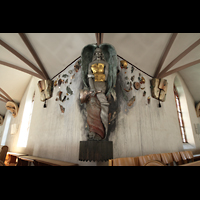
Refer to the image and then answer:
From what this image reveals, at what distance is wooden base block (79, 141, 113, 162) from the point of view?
257 cm

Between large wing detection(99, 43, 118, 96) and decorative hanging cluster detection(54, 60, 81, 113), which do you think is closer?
large wing detection(99, 43, 118, 96)

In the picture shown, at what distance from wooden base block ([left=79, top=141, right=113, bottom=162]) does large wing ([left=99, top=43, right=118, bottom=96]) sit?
1.27 metres

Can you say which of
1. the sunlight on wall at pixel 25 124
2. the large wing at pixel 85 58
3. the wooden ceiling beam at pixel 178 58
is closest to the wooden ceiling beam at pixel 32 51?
the large wing at pixel 85 58

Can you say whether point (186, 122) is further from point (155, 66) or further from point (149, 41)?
point (149, 41)

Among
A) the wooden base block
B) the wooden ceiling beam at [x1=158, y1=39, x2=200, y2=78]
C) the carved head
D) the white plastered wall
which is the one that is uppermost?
the wooden ceiling beam at [x1=158, y1=39, x2=200, y2=78]

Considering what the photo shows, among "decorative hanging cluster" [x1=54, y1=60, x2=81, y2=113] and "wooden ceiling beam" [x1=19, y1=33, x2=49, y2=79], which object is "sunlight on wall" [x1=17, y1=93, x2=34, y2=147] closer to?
"wooden ceiling beam" [x1=19, y1=33, x2=49, y2=79]

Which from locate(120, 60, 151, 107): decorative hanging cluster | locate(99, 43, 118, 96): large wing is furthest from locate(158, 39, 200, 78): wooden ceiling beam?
locate(99, 43, 118, 96): large wing

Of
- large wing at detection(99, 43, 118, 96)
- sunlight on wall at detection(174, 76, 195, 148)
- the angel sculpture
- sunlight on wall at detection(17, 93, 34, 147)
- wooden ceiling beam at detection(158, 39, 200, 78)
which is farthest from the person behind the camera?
sunlight on wall at detection(17, 93, 34, 147)

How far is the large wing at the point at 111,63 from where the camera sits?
3.25m

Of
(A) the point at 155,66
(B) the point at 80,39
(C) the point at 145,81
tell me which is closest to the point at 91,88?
(B) the point at 80,39

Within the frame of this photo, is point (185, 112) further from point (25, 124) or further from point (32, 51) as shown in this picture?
point (25, 124)

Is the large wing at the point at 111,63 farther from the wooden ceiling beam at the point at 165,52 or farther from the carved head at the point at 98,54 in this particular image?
the wooden ceiling beam at the point at 165,52

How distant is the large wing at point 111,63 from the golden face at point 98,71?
27 cm
